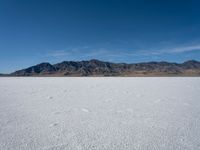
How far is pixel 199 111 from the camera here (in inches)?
161

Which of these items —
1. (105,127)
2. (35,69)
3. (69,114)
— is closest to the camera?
(105,127)

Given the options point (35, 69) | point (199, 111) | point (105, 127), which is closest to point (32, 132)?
point (105, 127)

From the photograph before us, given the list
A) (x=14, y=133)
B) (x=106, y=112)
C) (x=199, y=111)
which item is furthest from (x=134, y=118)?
(x=14, y=133)

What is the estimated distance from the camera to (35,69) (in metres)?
154

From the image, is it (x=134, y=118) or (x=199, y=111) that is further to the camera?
(x=199, y=111)

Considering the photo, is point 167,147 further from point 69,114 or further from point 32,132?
point 69,114

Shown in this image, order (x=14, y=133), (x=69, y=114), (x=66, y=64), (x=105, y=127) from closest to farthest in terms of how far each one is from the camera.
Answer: (x=14, y=133), (x=105, y=127), (x=69, y=114), (x=66, y=64)

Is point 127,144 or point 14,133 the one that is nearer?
point 127,144

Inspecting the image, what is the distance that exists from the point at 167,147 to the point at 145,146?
0.88 feet

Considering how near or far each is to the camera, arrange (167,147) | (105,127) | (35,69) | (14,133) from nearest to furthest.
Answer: (167,147) → (14,133) → (105,127) → (35,69)

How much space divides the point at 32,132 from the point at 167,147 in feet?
6.46

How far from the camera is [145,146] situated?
2305 mm

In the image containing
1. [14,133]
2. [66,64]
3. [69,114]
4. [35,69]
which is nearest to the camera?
[14,133]

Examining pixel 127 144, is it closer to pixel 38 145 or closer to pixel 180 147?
pixel 180 147
